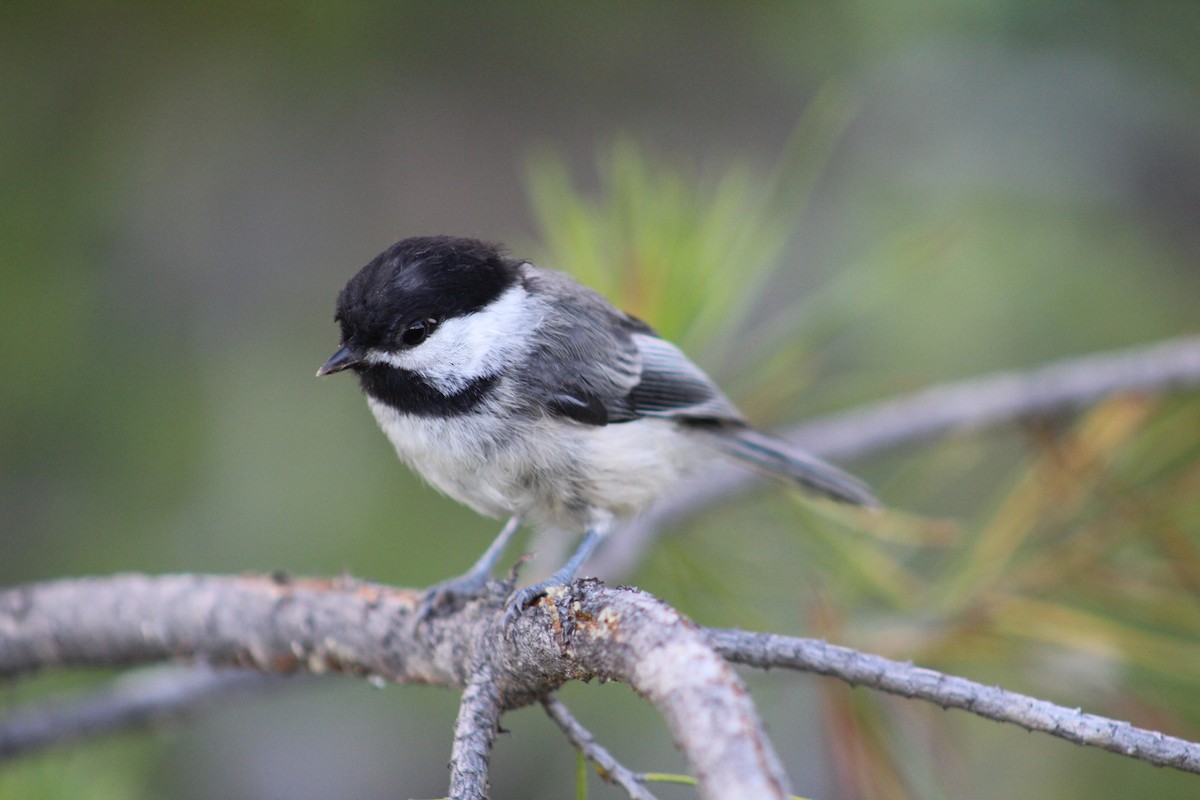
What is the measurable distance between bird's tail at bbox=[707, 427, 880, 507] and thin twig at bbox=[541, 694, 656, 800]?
71cm

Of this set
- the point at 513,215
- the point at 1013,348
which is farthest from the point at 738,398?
the point at 513,215

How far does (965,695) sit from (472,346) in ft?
2.26

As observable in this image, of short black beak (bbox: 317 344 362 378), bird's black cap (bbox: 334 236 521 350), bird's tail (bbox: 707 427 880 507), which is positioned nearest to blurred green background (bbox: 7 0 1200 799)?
bird's tail (bbox: 707 427 880 507)

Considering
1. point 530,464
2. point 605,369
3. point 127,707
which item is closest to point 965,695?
point 530,464

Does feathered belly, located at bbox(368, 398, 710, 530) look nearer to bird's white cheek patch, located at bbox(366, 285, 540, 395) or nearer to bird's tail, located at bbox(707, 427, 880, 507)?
bird's white cheek patch, located at bbox(366, 285, 540, 395)

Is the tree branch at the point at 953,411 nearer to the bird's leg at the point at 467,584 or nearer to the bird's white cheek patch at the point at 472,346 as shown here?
the bird's leg at the point at 467,584

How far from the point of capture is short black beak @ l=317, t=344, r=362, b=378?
1.02 metres

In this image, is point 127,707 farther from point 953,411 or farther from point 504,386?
point 953,411

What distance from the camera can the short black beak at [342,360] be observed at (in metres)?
1.02

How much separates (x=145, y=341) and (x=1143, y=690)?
4.92ft

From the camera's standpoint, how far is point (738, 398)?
4.89 ft

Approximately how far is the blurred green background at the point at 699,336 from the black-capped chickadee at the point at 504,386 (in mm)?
149

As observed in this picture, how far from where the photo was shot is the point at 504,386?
3.63ft

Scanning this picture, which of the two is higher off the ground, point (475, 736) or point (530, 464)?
point (530, 464)
